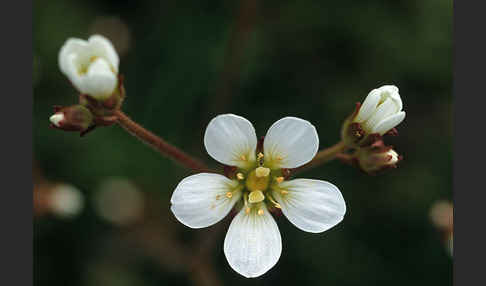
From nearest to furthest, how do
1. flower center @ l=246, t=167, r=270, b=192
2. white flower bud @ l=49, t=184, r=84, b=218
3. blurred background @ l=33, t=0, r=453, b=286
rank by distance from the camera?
flower center @ l=246, t=167, r=270, b=192 → white flower bud @ l=49, t=184, r=84, b=218 → blurred background @ l=33, t=0, r=453, b=286

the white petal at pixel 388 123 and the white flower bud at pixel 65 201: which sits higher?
the white petal at pixel 388 123

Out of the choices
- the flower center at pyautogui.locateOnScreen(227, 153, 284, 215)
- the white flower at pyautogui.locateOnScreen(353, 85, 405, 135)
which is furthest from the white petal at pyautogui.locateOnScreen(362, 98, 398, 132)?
the flower center at pyautogui.locateOnScreen(227, 153, 284, 215)

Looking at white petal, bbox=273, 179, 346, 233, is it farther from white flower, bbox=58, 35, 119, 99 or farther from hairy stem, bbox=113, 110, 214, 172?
white flower, bbox=58, 35, 119, 99

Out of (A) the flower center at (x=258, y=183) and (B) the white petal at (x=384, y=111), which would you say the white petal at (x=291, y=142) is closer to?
(A) the flower center at (x=258, y=183)

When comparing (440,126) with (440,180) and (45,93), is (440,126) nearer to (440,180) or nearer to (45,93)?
(440,180)

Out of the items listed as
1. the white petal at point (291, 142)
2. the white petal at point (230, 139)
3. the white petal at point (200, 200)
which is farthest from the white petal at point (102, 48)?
the white petal at point (291, 142)

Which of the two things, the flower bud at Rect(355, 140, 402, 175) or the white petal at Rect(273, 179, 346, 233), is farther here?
the flower bud at Rect(355, 140, 402, 175)

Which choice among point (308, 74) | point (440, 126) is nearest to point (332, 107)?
point (308, 74)

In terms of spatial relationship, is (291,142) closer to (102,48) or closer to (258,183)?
(258,183)
